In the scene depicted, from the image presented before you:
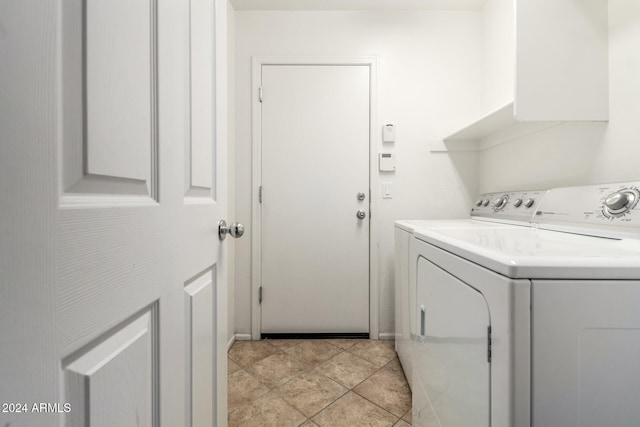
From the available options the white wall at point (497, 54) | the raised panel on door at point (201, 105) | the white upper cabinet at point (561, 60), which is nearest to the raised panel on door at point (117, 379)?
the raised panel on door at point (201, 105)

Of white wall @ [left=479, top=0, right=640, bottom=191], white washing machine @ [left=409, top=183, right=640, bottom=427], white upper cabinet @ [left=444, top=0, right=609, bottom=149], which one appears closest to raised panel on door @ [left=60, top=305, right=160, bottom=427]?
white washing machine @ [left=409, top=183, right=640, bottom=427]

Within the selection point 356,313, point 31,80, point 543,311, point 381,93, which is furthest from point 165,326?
point 381,93

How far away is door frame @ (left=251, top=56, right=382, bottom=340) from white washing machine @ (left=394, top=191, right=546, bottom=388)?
11.9 inches

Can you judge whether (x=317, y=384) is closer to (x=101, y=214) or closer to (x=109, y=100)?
(x=101, y=214)

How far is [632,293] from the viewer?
49 cm

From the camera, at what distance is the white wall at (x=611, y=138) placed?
0.94 meters

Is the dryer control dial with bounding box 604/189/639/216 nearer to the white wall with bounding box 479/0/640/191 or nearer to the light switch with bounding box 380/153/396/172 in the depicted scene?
the white wall with bounding box 479/0/640/191

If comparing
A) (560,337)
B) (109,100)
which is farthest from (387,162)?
(109,100)

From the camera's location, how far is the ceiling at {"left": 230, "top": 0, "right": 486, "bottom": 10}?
182 centimetres

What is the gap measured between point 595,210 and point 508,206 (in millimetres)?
540

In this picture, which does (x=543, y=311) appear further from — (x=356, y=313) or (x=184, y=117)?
(x=356, y=313)

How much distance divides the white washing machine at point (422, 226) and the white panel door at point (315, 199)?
1.33 feet

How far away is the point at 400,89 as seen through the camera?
6.35 ft

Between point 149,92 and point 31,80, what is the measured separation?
0.77ft
